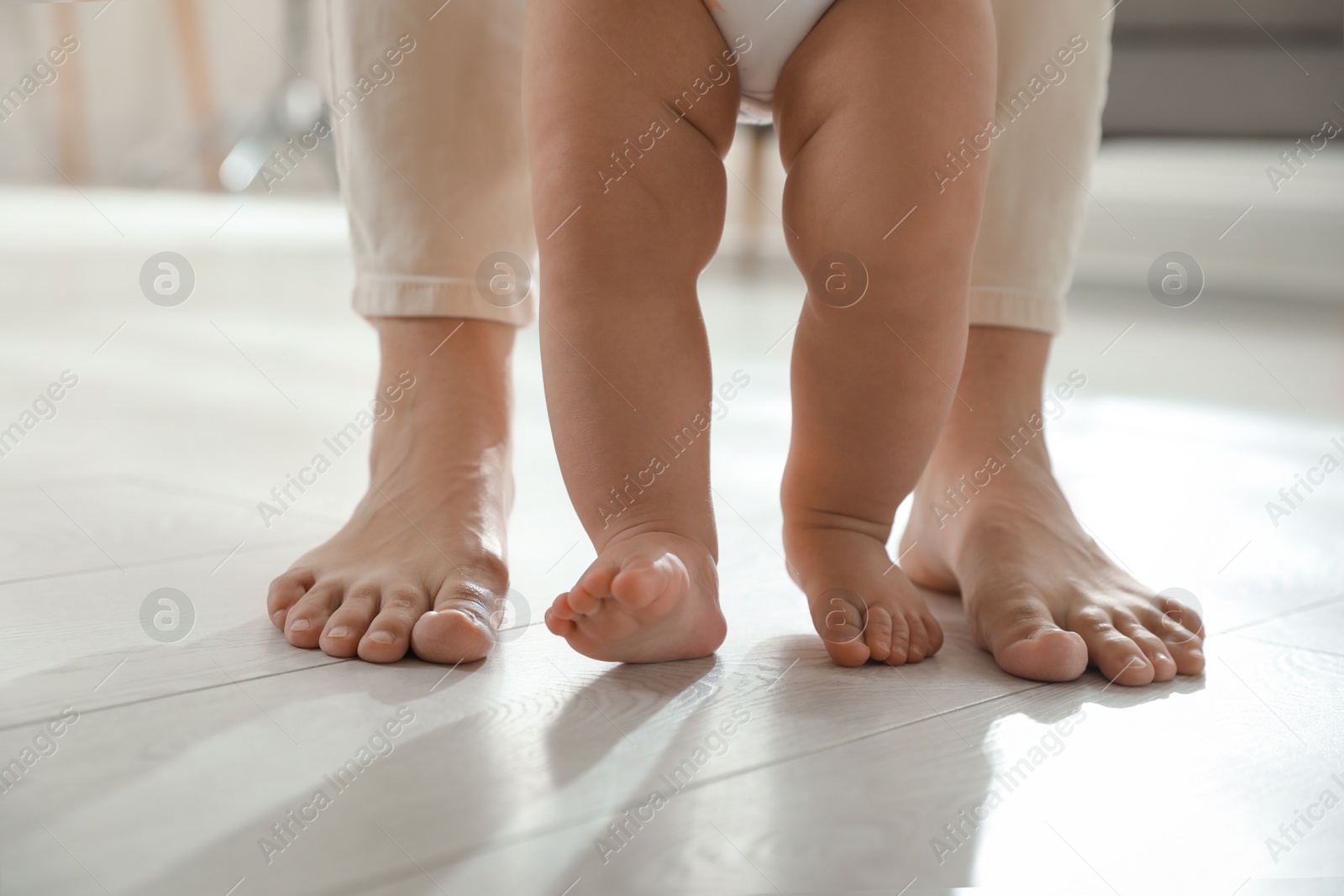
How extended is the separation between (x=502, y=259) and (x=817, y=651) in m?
0.40

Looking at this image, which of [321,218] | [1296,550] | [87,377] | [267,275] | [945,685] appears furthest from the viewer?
[321,218]

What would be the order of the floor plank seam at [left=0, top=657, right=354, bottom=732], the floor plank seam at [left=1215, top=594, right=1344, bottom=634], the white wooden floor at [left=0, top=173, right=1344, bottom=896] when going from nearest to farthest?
the white wooden floor at [left=0, top=173, right=1344, bottom=896] → the floor plank seam at [left=0, top=657, right=354, bottom=732] → the floor plank seam at [left=1215, top=594, right=1344, bottom=634]

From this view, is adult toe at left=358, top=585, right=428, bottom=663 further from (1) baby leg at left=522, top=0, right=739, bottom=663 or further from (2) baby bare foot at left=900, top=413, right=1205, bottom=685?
(2) baby bare foot at left=900, top=413, right=1205, bottom=685

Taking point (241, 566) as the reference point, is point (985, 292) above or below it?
above

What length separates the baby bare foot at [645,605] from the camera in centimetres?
67

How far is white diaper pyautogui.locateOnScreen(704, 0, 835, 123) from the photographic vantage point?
2.64ft

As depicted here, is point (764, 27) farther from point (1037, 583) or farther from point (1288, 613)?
point (1288, 613)

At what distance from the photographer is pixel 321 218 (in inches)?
193

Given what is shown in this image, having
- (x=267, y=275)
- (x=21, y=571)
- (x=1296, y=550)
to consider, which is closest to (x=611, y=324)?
(x=21, y=571)

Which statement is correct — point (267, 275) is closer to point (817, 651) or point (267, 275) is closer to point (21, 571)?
point (21, 571)

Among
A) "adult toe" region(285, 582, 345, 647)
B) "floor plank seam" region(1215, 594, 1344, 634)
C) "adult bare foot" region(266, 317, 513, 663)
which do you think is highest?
"adult bare foot" region(266, 317, 513, 663)

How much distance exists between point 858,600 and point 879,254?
22 cm

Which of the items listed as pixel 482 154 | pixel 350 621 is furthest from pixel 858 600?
pixel 482 154

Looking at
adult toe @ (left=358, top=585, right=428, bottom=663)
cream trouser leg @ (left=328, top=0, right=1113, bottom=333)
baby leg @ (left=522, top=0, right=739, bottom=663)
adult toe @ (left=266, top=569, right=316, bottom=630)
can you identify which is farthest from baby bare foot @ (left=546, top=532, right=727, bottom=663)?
cream trouser leg @ (left=328, top=0, right=1113, bottom=333)
